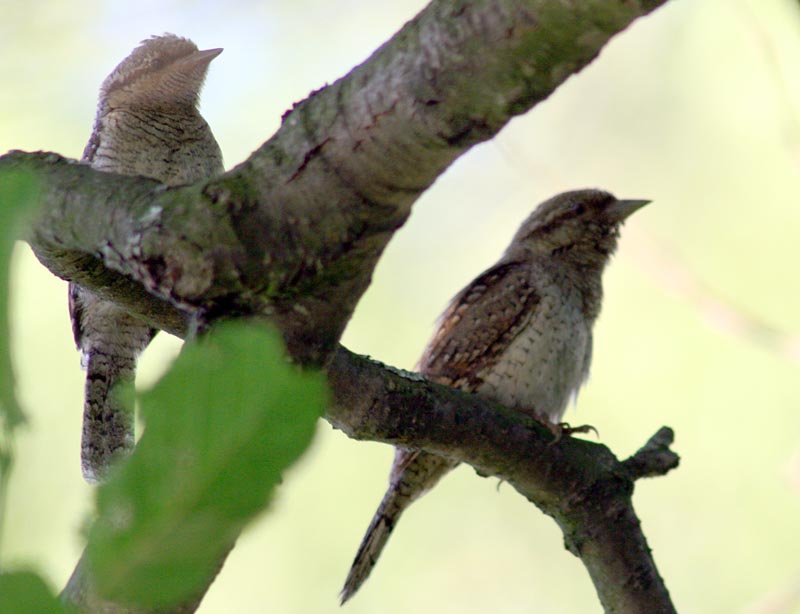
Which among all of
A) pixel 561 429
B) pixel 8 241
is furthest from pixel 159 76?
pixel 8 241

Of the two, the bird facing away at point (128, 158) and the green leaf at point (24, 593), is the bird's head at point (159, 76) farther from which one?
the green leaf at point (24, 593)

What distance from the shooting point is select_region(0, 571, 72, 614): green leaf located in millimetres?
469

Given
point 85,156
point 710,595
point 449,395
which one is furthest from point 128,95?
point 710,595

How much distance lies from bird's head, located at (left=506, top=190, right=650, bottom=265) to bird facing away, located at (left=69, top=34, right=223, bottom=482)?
1.60 m

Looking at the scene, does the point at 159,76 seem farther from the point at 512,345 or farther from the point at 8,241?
the point at 8,241

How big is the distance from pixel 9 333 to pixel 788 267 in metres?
6.39

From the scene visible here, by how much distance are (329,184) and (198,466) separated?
902 millimetres

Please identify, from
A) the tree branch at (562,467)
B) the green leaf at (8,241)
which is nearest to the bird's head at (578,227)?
the tree branch at (562,467)

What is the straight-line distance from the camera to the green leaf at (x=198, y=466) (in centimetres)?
47

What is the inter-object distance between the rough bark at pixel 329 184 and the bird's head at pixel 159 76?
2.67m

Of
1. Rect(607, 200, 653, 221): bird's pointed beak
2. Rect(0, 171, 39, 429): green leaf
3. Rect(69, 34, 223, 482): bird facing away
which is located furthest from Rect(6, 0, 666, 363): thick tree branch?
Rect(607, 200, 653, 221): bird's pointed beak

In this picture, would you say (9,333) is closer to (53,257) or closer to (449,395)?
(53,257)

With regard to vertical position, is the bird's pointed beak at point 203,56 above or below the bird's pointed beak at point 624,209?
below

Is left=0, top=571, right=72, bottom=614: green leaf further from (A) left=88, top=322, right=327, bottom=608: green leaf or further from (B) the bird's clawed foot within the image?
(B) the bird's clawed foot
